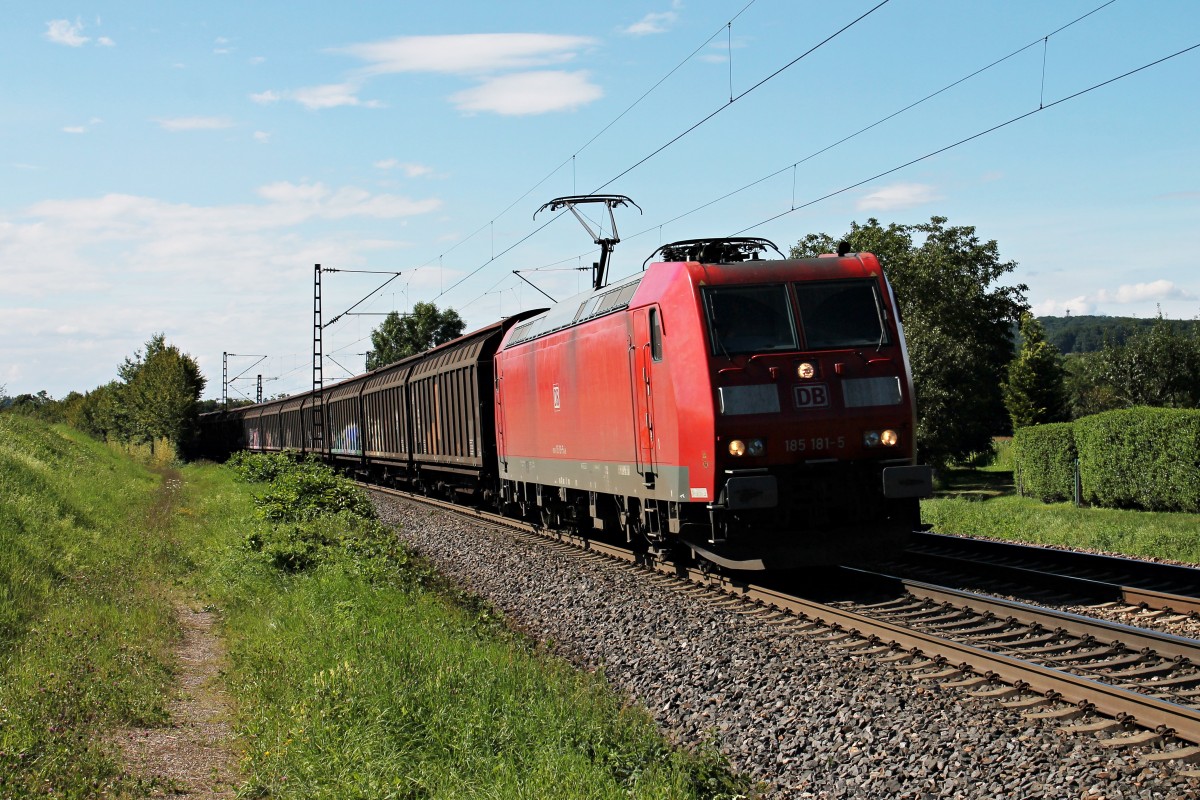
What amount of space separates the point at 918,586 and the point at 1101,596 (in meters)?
1.61

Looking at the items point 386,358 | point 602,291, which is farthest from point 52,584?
point 386,358

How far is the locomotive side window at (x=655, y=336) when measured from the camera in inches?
450

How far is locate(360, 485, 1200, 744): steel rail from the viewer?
5922 mm

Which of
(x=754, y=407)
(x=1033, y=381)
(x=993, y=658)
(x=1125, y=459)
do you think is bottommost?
(x=993, y=658)

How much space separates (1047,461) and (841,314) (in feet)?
59.1

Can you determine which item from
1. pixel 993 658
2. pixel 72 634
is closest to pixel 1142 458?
pixel 993 658

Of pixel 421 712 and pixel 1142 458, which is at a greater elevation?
pixel 1142 458

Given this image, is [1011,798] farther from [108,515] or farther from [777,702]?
[108,515]

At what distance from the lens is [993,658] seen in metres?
7.27

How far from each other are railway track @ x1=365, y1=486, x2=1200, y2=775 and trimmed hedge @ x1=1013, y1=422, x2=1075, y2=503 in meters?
17.0

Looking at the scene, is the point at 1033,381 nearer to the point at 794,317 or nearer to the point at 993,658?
the point at 794,317

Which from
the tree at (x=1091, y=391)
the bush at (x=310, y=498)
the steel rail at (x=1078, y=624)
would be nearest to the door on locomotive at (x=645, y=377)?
the steel rail at (x=1078, y=624)

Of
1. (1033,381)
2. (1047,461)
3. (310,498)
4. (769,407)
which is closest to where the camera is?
(769,407)

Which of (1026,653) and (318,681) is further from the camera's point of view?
(1026,653)
